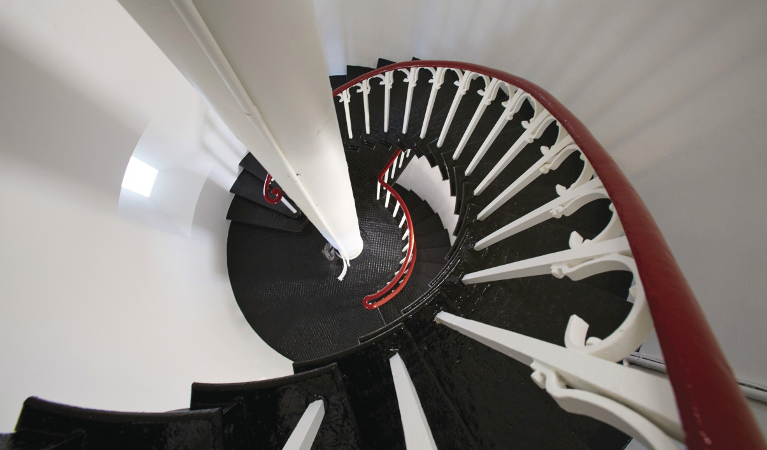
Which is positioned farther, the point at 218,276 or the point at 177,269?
the point at 218,276

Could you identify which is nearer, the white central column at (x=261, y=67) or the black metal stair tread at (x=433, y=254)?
the white central column at (x=261, y=67)

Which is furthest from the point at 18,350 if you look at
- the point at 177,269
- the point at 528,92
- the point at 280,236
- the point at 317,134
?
the point at 528,92

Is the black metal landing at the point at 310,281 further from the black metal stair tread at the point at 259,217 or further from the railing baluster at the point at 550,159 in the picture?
the railing baluster at the point at 550,159

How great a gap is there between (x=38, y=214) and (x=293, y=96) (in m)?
1.92

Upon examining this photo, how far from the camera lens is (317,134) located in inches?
46.6

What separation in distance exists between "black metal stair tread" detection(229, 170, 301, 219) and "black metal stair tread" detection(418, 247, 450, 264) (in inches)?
75.6

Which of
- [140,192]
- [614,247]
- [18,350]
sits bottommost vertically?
[614,247]

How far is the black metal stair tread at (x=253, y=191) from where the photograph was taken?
3.86m

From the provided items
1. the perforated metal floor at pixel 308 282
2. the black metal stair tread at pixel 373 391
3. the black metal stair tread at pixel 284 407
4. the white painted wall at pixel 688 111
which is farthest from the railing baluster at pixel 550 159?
the perforated metal floor at pixel 308 282

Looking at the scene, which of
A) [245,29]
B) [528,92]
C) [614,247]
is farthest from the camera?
[528,92]

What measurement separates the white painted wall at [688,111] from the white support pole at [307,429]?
176 centimetres

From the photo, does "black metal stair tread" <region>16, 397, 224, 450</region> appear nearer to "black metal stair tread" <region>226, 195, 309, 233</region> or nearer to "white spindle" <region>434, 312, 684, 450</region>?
"white spindle" <region>434, 312, 684, 450</region>

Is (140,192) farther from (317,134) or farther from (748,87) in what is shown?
(748,87)

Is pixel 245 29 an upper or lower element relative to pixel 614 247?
upper
